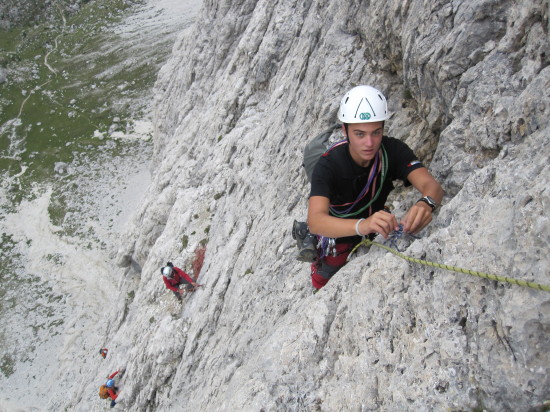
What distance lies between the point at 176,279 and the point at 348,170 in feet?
43.8

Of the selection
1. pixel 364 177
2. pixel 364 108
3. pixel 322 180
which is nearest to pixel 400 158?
pixel 364 177

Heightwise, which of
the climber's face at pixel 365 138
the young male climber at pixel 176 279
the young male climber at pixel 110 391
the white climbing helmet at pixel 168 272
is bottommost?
the young male climber at pixel 110 391

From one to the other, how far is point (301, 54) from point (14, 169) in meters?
58.6

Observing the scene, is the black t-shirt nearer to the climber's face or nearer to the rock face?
the climber's face

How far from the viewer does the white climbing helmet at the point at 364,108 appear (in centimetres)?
542

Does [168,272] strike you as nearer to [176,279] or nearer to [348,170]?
[176,279]

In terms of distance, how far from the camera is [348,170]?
5863mm

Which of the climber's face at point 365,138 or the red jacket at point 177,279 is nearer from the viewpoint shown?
the climber's face at point 365,138

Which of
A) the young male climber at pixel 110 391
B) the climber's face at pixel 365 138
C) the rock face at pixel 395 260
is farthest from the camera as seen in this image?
the young male climber at pixel 110 391

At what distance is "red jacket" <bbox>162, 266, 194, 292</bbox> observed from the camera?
17297mm

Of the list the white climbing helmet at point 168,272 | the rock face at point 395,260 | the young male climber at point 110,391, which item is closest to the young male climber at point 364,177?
the rock face at point 395,260

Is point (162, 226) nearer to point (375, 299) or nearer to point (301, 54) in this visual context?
point (301, 54)

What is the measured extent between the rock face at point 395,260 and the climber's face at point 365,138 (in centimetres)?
134

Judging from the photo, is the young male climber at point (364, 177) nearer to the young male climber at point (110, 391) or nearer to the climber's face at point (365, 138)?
the climber's face at point (365, 138)
